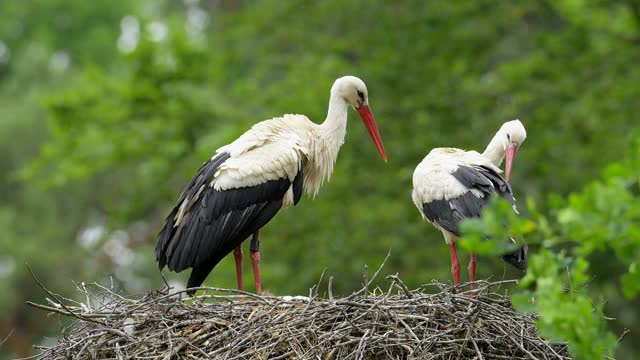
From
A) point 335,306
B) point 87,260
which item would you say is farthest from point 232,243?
point 87,260

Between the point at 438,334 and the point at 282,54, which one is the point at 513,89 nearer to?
the point at 282,54

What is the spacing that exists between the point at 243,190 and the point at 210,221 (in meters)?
0.35

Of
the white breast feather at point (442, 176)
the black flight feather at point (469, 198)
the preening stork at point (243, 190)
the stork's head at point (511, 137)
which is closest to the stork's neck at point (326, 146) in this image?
the preening stork at point (243, 190)

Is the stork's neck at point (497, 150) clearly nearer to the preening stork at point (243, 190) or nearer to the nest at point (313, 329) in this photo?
the preening stork at point (243, 190)

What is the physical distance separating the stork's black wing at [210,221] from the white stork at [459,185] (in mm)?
1037

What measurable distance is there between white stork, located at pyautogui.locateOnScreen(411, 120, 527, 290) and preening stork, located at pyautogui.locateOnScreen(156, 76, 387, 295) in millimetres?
872

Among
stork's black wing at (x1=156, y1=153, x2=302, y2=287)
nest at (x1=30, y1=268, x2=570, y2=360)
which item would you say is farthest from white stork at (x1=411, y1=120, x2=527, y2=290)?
stork's black wing at (x1=156, y1=153, x2=302, y2=287)

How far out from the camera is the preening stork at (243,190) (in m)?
8.91

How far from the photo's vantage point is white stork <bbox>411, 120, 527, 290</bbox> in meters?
8.59

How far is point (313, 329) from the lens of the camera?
7.48 m

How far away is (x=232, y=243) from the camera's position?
9117mm

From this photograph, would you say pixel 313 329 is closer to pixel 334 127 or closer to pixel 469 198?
pixel 469 198

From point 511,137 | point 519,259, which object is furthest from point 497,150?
point 519,259

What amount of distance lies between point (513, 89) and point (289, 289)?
392 centimetres
